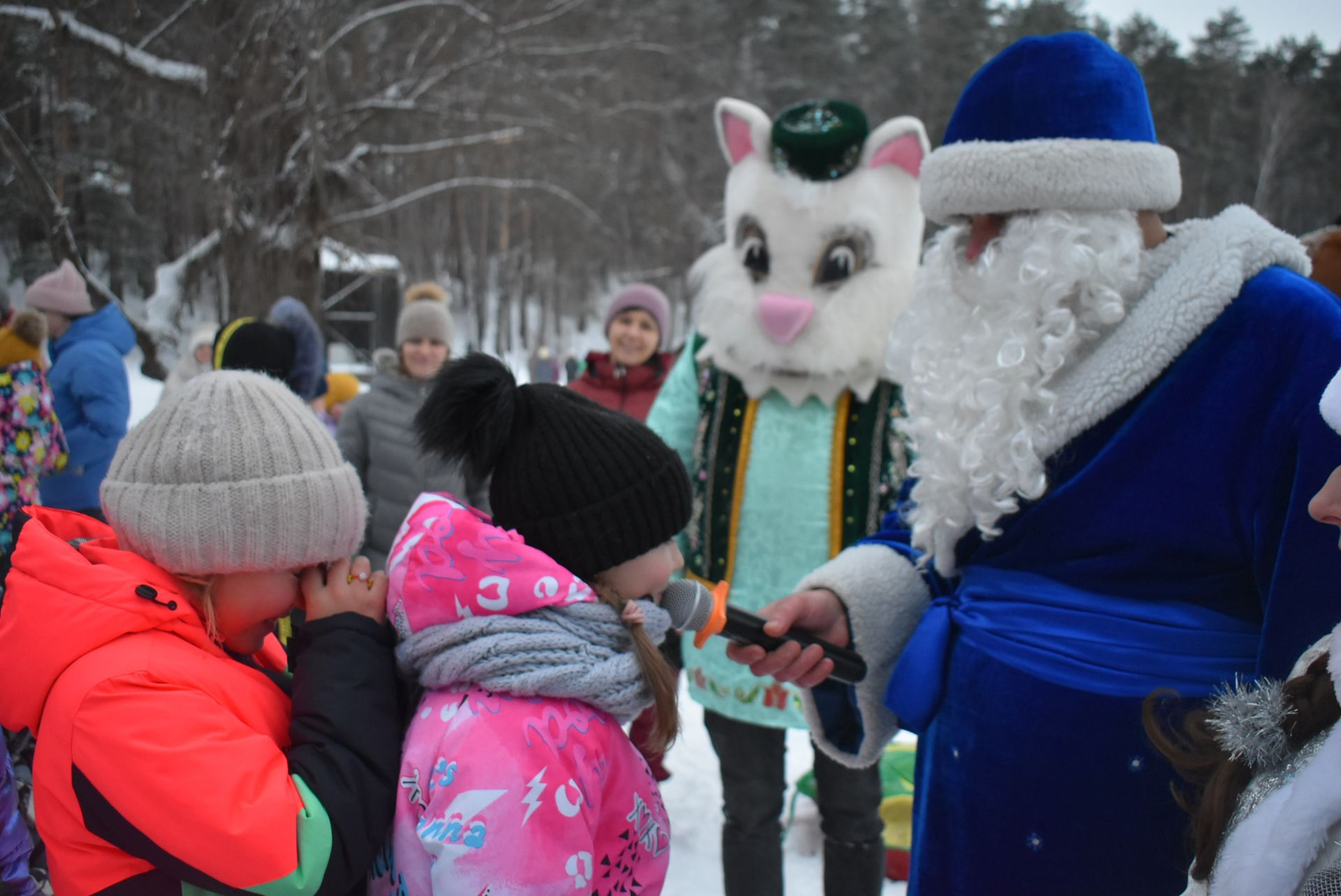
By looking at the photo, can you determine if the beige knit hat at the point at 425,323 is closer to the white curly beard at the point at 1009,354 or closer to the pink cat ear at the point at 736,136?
the pink cat ear at the point at 736,136

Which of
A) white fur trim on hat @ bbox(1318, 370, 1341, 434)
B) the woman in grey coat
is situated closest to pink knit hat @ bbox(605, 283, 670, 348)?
the woman in grey coat

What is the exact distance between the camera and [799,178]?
2689mm

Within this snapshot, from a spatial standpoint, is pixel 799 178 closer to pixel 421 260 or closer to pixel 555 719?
pixel 555 719

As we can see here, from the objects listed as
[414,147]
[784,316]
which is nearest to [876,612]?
[784,316]

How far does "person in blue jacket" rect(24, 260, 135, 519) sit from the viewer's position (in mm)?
4238

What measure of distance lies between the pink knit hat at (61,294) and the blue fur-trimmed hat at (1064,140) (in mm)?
4482

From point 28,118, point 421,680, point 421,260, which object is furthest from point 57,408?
point 421,260

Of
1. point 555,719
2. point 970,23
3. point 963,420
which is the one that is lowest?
point 555,719

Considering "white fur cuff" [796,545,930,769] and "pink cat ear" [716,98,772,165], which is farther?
"pink cat ear" [716,98,772,165]

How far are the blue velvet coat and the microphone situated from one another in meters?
0.23

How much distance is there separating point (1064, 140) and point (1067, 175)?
0.21 feet

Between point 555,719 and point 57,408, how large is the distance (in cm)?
432

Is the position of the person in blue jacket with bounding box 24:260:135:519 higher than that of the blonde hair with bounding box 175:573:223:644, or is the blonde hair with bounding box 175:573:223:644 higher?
the blonde hair with bounding box 175:573:223:644

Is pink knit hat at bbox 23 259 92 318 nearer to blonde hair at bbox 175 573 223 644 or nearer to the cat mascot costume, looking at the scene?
the cat mascot costume
